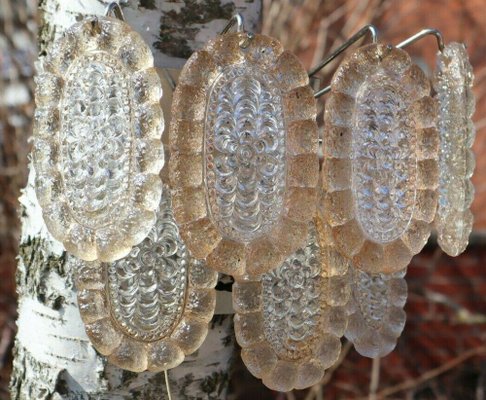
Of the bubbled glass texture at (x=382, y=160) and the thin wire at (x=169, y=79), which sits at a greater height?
the thin wire at (x=169, y=79)

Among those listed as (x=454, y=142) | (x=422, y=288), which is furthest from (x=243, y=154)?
(x=422, y=288)

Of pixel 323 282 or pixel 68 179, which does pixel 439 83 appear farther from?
pixel 68 179

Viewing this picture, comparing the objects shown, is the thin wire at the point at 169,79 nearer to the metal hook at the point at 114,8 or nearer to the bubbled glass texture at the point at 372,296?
the metal hook at the point at 114,8

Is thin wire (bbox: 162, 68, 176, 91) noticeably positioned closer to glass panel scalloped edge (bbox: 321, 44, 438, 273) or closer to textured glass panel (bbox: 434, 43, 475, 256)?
glass panel scalloped edge (bbox: 321, 44, 438, 273)

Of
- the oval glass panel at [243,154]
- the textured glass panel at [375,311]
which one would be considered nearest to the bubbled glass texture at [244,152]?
the oval glass panel at [243,154]

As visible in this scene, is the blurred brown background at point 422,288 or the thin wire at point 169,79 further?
the blurred brown background at point 422,288
